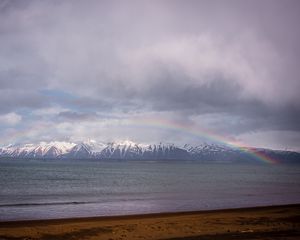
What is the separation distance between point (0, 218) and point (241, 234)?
64.0ft

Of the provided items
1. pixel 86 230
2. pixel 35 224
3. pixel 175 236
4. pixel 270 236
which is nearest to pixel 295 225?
pixel 270 236

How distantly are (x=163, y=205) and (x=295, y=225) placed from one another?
748 inches

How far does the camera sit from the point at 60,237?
2111 cm

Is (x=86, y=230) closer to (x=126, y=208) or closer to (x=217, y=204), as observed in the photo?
(x=126, y=208)

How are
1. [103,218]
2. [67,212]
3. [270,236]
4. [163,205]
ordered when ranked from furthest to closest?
1. [163,205]
2. [67,212]
3. [103,218]
4. [270,236]

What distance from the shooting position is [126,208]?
3822 centimetres

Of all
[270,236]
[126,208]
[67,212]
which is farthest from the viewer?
[126,208]

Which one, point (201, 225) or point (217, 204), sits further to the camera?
point (217, 204)

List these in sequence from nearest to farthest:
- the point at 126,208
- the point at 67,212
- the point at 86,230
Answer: the point at 86,230, the point at 67,212, the point at 126,208

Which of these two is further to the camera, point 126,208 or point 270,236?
point 126,208

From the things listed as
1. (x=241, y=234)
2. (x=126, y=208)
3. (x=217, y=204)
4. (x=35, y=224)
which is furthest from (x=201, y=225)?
(x=217, y=204)

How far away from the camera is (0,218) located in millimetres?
30219

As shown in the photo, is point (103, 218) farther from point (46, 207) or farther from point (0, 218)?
point (46, 207)

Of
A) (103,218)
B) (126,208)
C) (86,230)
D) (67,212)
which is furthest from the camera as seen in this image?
(126,208)
